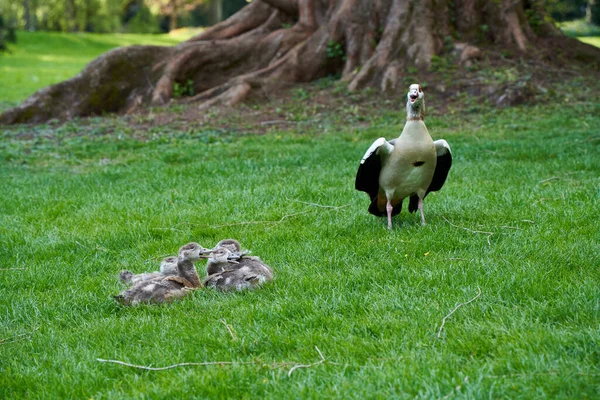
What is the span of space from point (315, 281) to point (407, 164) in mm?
1774

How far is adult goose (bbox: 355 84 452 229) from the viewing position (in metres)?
6.71

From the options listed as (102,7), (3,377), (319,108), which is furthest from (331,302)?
(102,7)

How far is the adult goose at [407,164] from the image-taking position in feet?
22.0

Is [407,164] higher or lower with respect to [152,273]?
higher

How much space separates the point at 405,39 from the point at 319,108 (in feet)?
8.23

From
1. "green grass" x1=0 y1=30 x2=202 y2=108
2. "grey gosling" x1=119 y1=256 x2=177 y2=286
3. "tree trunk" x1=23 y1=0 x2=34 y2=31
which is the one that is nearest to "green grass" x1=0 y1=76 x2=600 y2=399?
"grey gosling" x1=119 y1=256 x2=177 y2=286

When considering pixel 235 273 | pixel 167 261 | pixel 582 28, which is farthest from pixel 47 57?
pixel 235 273

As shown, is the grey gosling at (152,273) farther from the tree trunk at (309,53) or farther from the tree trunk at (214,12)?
the tree trunk at (214,12)

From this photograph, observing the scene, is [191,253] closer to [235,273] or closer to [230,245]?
[235,273]

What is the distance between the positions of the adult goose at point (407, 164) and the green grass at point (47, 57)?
51.8ft

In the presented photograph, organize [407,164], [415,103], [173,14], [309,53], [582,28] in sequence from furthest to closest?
[173,14] → [582,28] → [309,53] → [407,164] → [415,103]

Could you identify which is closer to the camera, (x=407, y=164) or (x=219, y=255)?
(x=219, y=255)

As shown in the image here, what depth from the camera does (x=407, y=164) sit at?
22.1 feet

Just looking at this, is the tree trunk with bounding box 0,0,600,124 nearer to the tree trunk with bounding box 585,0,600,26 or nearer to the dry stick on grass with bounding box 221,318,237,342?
the dry stick on grass with bounding box 221,318,237,342
